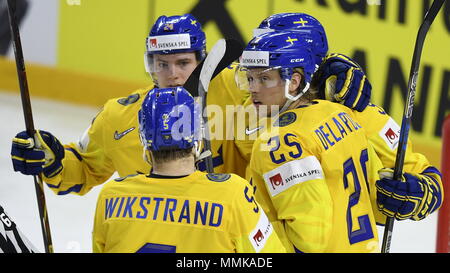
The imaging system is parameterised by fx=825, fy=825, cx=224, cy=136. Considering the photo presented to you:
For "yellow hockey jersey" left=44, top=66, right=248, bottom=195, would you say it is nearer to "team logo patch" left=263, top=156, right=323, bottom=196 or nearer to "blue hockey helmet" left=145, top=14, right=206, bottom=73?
"blue hockey helmet" left=145, top=14, right=206, bottom=73

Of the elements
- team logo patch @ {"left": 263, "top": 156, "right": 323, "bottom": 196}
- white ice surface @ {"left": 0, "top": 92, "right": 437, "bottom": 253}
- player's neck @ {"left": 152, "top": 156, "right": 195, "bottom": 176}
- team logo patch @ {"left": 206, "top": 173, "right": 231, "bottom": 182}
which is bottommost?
white ice surface @ {"left": 0, "top": 92, "right": 437, "bottom": 253}

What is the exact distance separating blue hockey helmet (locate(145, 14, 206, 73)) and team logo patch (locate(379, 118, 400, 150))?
749mm

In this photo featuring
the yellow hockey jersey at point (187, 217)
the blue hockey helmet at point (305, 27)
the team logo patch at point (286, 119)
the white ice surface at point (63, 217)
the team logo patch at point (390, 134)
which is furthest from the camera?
the white ice surface at point (63, 217)

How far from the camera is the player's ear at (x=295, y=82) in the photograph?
2.65 m

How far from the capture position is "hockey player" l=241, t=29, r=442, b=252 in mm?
2438

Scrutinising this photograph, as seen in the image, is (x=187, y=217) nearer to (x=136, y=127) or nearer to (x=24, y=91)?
(x=136, y=127)

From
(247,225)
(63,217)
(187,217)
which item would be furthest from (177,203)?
(63,217)

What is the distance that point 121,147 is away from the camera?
308 centimetres

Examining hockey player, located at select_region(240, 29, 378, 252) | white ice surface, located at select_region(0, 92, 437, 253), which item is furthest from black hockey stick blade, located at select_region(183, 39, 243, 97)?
white ice surface, located at select_region(0, 92, 437, 253)

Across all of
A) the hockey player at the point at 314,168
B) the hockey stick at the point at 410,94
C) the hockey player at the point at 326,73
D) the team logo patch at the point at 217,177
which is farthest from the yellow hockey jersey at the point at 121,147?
the team logo patch at the point at 217,177

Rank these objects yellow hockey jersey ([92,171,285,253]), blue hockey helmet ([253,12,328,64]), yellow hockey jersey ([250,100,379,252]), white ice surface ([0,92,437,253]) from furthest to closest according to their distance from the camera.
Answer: white ice surface ([0,92,437,253])
blue hockey helmet ([253,12,328,64])
yellow hockey jersey ([250,100,379,252])
yellow hockey jersey ([92,171,285,253])

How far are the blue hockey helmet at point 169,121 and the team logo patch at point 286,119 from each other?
Result: 46 centimetres

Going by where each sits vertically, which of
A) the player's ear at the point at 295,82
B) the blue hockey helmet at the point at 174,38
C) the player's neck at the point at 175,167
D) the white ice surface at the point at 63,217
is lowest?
the white ice surface at the point at 63,217

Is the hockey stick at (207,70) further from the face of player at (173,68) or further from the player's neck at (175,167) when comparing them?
the player's neck at (175,167)
